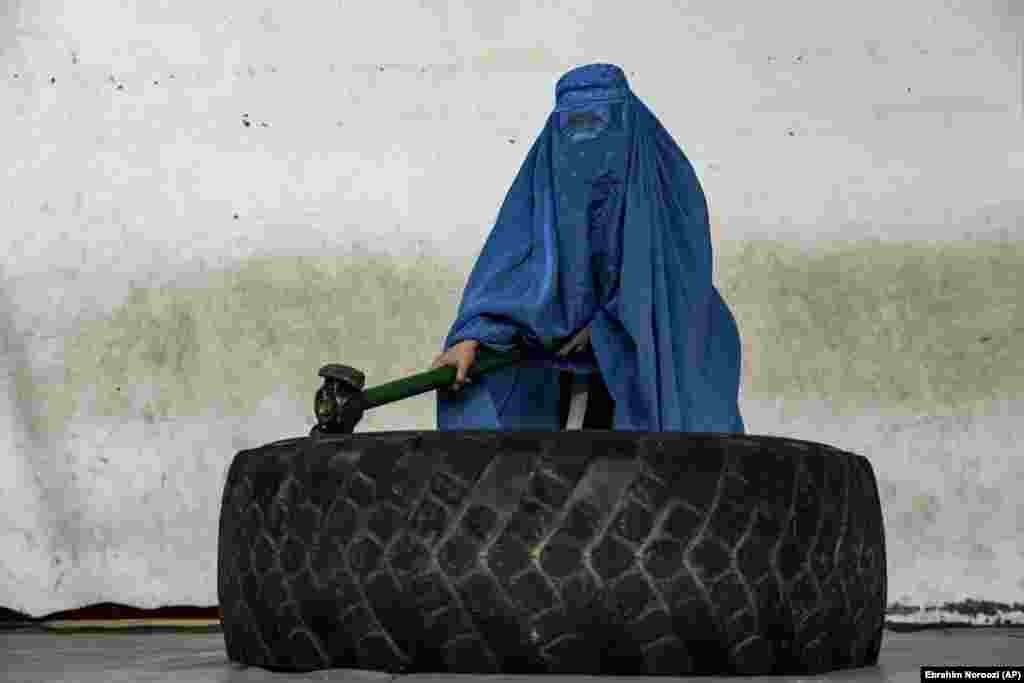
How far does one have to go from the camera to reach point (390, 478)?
92.2 inches

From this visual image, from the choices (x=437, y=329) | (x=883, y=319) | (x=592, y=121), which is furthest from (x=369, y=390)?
(x=883, y=319)

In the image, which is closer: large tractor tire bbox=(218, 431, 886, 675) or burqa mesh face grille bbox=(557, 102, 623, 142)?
large tractor tire bbox=(218, 431, 886, 675)

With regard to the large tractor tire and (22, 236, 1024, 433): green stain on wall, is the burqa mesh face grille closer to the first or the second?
the large tractor tire

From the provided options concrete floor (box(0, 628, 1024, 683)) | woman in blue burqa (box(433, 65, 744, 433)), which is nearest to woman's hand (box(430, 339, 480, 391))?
woman in blue burqa (box(433, 65, 744, 433))

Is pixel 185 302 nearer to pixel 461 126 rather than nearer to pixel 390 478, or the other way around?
pixel 461 126

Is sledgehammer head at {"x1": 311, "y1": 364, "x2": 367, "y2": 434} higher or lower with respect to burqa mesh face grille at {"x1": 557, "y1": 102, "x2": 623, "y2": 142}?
lower

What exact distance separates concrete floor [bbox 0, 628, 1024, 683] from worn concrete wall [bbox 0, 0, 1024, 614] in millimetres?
583

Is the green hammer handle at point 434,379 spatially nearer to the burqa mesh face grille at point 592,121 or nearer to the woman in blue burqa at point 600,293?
the woman in blue burqa at point 600,293

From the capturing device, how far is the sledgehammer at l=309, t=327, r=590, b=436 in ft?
8.68

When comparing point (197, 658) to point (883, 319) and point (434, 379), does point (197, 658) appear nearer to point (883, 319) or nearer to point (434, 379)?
point (434, 379)

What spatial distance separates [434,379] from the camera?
2779mm

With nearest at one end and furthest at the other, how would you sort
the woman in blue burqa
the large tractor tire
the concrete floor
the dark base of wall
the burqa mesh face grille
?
the large tractor tire
the concrete floor
the woman in blue burqa
the burqa mesh face grille
the dark base of wall

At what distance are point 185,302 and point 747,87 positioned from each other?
163 cm

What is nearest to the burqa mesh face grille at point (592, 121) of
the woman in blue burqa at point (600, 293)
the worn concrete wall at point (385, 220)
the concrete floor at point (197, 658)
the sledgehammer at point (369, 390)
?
the woman in blue burqa at point (600, 293)
